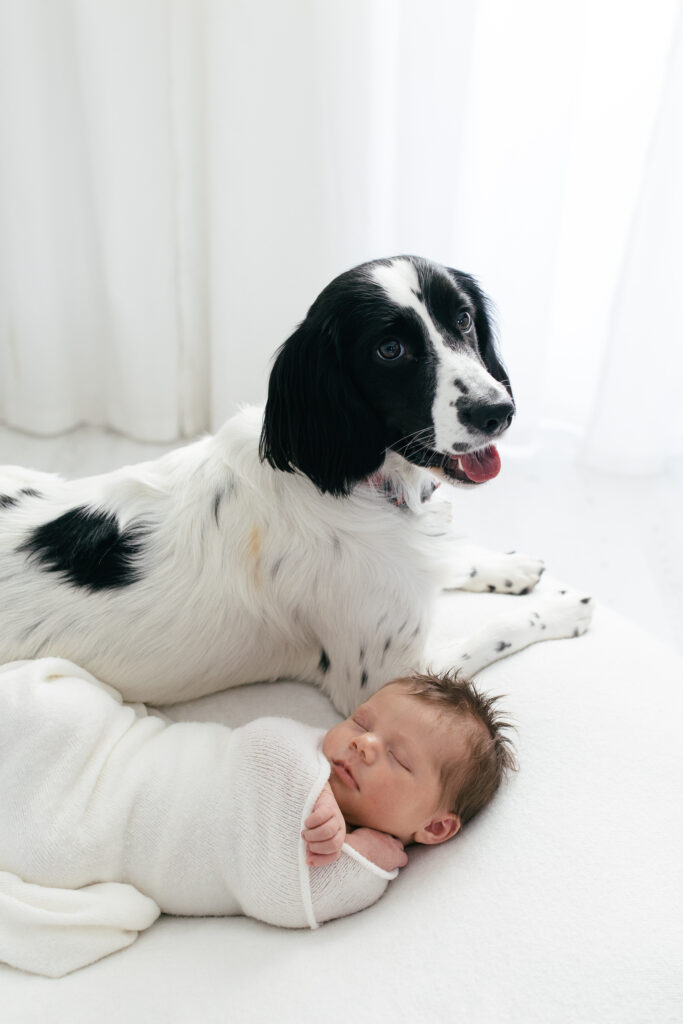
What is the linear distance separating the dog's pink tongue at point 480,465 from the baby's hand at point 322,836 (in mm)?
586

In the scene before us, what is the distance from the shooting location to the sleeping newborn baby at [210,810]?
3.98 ft

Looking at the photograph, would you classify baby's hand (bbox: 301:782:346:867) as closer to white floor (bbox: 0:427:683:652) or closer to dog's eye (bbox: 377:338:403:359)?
dog's eye (bbox: 377:338:403:359)

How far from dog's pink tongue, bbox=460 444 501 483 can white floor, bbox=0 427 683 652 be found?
1.12m

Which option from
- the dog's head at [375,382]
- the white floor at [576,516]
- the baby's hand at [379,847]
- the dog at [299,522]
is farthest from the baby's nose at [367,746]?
the white floor at [576,516]

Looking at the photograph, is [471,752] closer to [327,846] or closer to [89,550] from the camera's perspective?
[327,846]

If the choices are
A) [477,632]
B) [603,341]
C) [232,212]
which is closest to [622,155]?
[603,341]

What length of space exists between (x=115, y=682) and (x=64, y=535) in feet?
0.84

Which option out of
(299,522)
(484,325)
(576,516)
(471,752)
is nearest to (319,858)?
(471,752)

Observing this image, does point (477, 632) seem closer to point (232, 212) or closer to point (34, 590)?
point (34, 590)

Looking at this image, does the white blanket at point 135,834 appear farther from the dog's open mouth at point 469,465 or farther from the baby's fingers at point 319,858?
the dog's open mouth at point 469,465

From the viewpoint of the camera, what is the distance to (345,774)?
132 centimetres

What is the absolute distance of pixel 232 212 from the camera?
2.72 metres

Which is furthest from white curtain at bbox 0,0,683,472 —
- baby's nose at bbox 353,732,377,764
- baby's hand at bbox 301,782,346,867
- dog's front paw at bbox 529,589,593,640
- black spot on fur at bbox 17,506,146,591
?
baby's hand at bbox 301,782,346,867

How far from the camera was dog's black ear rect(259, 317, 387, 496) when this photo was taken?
1412 millimetres
